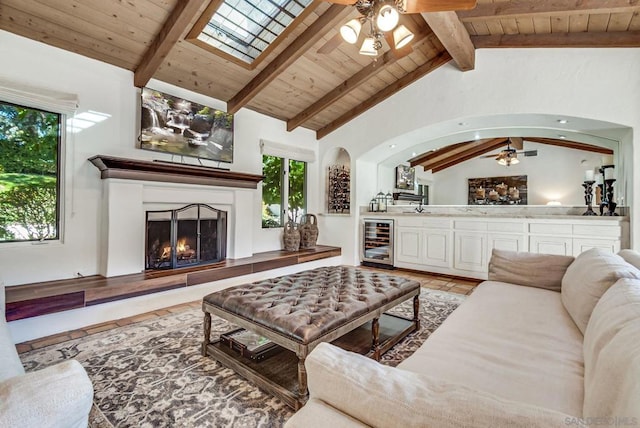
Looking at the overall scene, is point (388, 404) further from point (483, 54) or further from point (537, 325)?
point (483, 54)

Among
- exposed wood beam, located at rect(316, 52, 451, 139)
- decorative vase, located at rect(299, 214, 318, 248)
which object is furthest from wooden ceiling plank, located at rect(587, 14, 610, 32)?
decorative vase, located at rect(299, 214, 318, 248)

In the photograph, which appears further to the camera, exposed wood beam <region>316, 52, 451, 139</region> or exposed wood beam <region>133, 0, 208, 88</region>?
exposed wood beam <region>316, 52, 451, 139</region>

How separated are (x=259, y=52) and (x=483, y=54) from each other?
10.2 ft

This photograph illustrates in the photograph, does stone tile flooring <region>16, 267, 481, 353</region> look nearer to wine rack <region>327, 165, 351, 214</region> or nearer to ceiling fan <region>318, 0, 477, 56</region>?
wine rack <region>327, 165, 351, 214</region>

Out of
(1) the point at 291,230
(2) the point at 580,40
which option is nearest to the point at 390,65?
(2) the point at 580,40

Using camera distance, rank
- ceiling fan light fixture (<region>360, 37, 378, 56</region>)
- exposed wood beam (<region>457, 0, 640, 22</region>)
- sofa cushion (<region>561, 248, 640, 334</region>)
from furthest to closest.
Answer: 1. exposed wood beam (<region>457, 0, 640, 22</region>)
2. ceiling fan light fixture (<region>360, 37, 378, 56</region>)
3. sofa cushion (<region>561, 248, 640, 334</region>)

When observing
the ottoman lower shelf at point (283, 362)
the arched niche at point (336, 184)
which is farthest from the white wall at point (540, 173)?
the ottoman lower shelf at point (283, 362)

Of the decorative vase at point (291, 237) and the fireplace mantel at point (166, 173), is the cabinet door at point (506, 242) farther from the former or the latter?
the fireplace mantel at point (166, 173)

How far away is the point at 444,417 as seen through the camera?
0.57 metres

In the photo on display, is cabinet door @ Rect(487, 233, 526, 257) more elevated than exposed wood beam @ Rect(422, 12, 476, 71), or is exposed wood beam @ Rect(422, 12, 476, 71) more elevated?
exposed wood beam @ Rect(422, 12, 476, 71)

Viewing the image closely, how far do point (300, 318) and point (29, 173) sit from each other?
315cm

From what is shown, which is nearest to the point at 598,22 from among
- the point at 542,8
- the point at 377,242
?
the point at 542,8

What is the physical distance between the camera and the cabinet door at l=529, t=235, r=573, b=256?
395 centimetres

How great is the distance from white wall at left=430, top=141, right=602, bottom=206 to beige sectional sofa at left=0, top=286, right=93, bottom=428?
7.52 meters
